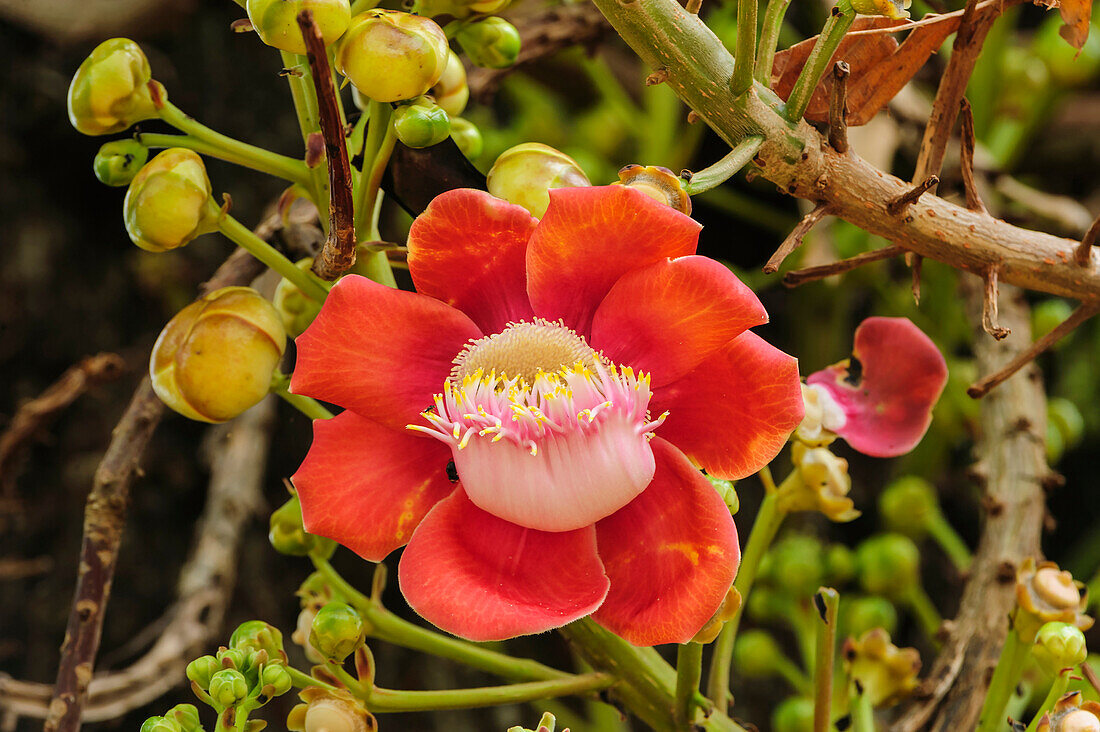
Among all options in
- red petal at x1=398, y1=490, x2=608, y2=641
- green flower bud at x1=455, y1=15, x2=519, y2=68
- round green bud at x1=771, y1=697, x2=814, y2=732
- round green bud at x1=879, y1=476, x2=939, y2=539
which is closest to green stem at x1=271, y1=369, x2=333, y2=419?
red petal at x1=398, y1=490, x2=608, y2=641

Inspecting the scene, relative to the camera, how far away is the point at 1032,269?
53cm

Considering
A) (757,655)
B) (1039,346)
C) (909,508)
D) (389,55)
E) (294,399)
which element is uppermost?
(389,55)

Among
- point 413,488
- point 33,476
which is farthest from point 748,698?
point 33,476

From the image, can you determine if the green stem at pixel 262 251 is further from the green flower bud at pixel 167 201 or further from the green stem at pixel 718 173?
the green stem at pixel 718 173

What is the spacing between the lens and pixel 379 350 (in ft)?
1.51

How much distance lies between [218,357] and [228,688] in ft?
0.52

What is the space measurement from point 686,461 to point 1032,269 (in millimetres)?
235

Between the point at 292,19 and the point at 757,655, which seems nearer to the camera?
the point at 292,19

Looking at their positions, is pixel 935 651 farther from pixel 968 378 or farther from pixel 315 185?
pixel 315 185

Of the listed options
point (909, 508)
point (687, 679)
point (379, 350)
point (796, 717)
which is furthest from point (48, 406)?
point (909, 508)

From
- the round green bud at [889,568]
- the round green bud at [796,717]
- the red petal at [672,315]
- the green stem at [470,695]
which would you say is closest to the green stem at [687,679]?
the green stem at [470,695]

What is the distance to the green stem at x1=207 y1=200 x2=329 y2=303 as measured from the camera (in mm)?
499

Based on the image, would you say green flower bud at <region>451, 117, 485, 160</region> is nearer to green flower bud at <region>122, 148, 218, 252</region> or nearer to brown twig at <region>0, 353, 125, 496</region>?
green flower bud at <region>122, 148, 218, 252</region>

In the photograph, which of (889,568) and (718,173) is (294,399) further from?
(889,568)
